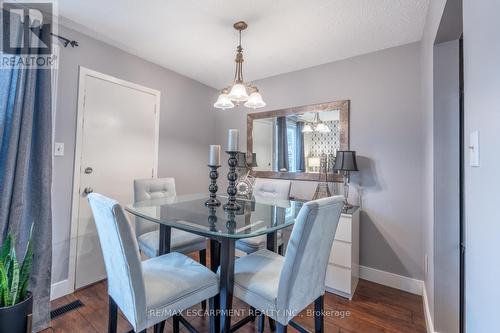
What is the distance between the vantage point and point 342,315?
6.29 feet

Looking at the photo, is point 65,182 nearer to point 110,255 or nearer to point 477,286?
point 110,255

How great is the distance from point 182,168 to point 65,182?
1385 mm

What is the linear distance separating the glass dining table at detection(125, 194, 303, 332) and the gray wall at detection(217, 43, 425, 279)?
101 cm

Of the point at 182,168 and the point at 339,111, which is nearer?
the point at 339,111

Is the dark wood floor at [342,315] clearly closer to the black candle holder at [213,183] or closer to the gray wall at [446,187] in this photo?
the gray wall at [446,187]

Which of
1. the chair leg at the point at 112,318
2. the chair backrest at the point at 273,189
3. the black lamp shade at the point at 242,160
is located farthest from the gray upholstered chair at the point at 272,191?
the chair leg at the point at 112,318

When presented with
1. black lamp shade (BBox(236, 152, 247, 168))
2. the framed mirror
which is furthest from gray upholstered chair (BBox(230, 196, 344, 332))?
black lamp shade (BBox(236, 152, 247, 168))

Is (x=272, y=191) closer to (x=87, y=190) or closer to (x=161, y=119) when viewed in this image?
(x=161, y=119)

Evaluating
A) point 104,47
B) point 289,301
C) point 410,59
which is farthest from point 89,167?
point 410,59

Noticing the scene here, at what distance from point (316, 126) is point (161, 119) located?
6.37 feet

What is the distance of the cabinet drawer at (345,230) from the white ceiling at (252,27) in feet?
5.69

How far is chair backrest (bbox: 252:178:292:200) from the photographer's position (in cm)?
251

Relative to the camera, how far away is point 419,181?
2.26 meters

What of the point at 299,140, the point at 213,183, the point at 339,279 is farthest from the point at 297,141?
the point at 339,279
